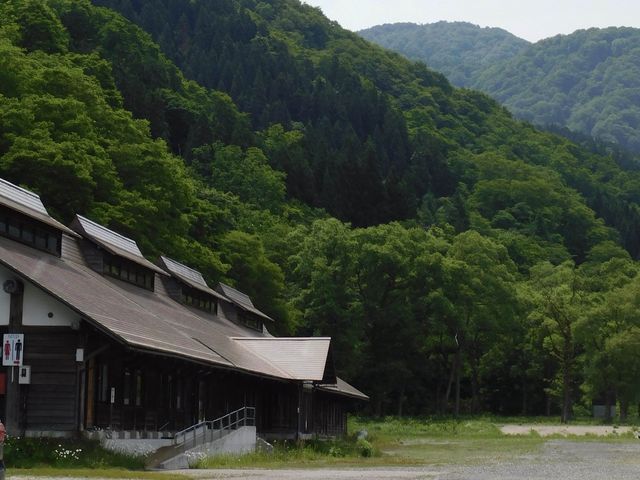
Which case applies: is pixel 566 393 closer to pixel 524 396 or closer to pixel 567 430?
pixel 567 430

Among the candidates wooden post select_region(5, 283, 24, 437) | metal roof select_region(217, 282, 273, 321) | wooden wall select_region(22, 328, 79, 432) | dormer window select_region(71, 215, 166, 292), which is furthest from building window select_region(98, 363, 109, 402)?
metal roof select_region(217, 282, 273, 321)

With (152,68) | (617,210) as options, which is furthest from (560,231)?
(152,68)

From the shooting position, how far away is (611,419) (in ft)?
282

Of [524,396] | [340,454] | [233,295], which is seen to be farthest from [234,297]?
[524,396]

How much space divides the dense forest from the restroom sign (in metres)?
26.3

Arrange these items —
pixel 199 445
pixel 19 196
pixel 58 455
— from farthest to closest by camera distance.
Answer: pixel 19 196, pixel 199 445, pixel 58 455

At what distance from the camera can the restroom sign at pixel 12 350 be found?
27.8m

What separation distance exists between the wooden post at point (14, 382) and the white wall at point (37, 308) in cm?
13

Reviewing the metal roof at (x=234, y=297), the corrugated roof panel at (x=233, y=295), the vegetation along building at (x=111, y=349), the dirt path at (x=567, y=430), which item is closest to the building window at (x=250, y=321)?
the metal roof at (x=234, y=297)

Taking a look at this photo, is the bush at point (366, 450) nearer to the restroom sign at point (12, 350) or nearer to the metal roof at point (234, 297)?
the metal roof at point (234, 297)

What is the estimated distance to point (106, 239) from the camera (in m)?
39.6

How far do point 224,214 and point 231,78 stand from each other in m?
91.5

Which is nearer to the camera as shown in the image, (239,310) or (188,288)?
(188,288)

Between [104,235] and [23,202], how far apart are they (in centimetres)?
637
